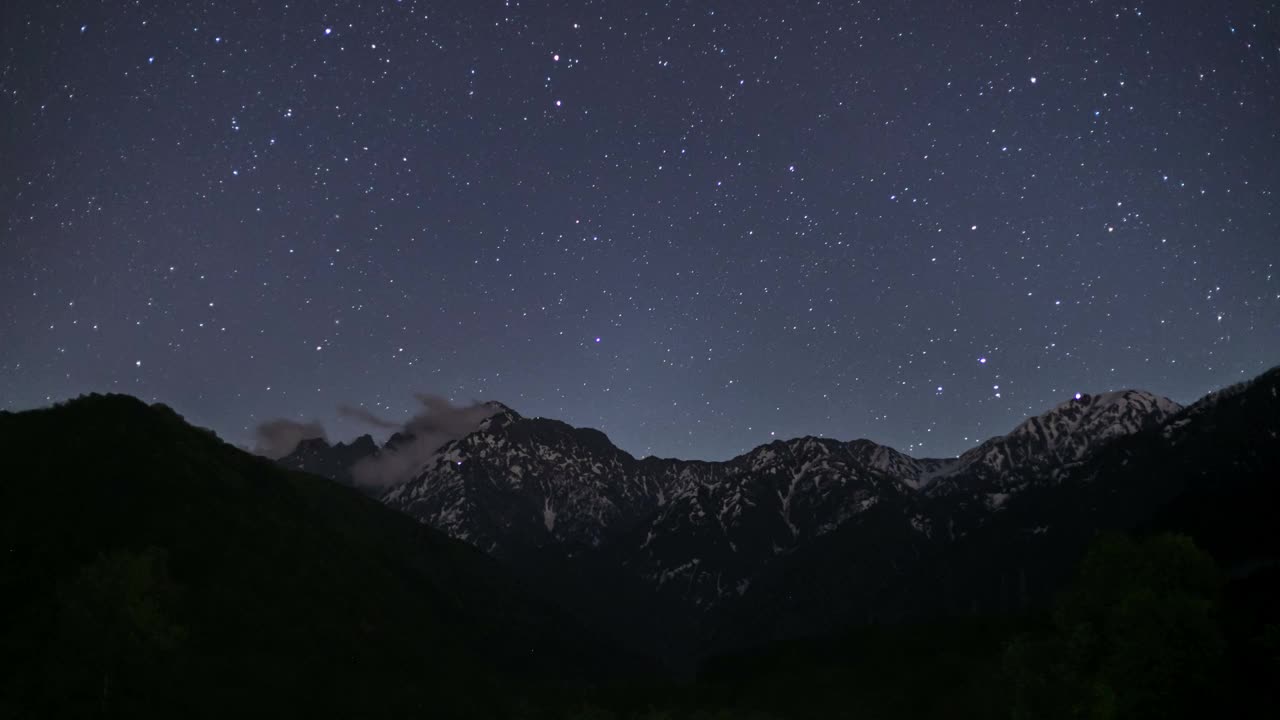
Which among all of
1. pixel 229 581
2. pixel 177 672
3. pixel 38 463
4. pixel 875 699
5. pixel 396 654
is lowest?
pixel 875 699

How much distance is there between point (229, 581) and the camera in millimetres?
124875

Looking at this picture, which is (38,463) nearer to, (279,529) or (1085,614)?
(279,529)

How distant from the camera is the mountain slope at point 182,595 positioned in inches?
3440

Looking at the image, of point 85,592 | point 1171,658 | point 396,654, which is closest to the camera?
point 1171,658

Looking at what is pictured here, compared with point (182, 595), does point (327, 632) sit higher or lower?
lower

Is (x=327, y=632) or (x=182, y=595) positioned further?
(x=327, y=632)

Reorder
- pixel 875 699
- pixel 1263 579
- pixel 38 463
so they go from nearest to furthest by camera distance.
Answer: pixel 1263 579, pixel 38 463, pixel 875 699

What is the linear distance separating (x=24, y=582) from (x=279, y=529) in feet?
197

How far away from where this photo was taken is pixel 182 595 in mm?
112188

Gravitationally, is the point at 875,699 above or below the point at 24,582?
below

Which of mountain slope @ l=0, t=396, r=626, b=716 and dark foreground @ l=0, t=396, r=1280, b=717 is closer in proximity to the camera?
dark foreground @ l=0, t=396, r=1280, b=717

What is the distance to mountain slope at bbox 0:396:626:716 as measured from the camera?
287 feet

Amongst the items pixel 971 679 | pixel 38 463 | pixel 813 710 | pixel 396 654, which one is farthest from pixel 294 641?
pixel 971 679

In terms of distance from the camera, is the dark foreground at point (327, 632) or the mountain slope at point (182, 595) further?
the mountain slope at point (182, 595)
